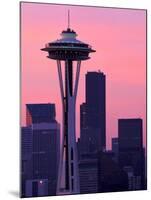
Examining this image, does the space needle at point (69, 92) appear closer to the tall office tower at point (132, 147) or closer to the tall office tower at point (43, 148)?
the tall office tower at point (43, 148)

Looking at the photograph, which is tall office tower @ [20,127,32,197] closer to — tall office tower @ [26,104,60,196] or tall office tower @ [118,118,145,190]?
tall office tower @ [26,104,60,196]

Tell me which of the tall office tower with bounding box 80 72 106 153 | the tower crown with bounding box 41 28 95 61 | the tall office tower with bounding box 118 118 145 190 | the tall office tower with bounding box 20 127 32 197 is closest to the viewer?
the tall office tower with bounding box 20 127 32 197

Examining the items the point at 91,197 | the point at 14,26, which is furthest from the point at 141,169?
the point at 14,26

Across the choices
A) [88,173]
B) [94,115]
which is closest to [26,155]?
[88,173]

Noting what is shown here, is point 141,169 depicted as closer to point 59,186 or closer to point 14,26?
point 59,186

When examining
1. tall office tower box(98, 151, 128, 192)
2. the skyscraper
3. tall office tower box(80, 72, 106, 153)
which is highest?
tall office tower box(80, 72, 106, 153)

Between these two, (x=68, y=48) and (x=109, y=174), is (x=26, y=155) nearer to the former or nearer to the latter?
(x=109, y=174)

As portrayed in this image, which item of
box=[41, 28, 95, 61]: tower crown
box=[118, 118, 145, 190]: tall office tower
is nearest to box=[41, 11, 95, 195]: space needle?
box=[41, 28, 95, 61]: tower crown
